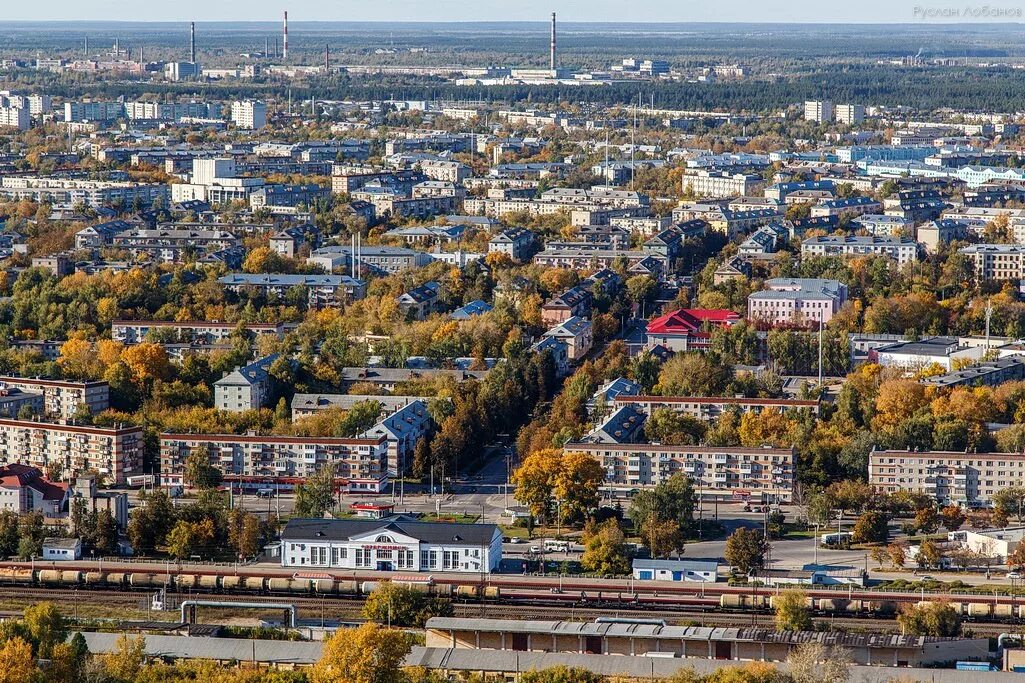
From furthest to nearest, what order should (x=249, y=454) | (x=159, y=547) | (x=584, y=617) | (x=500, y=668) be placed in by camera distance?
(x=249, y=454) < (x=159, y=547) < (x=584, y=617) < (x=500, y=668)

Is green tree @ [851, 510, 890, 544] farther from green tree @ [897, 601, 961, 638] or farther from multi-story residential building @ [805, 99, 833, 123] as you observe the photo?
multi-story residential building @ [805, 99, 833, 123]

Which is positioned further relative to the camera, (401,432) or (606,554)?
(401,432)

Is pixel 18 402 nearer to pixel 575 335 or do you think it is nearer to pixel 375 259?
pixel 575 335

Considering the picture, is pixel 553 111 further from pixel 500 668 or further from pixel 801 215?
pixel 500 668

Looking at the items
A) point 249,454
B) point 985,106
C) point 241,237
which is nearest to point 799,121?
point 985,106

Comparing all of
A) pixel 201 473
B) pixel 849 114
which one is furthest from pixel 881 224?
pixel 849 114
